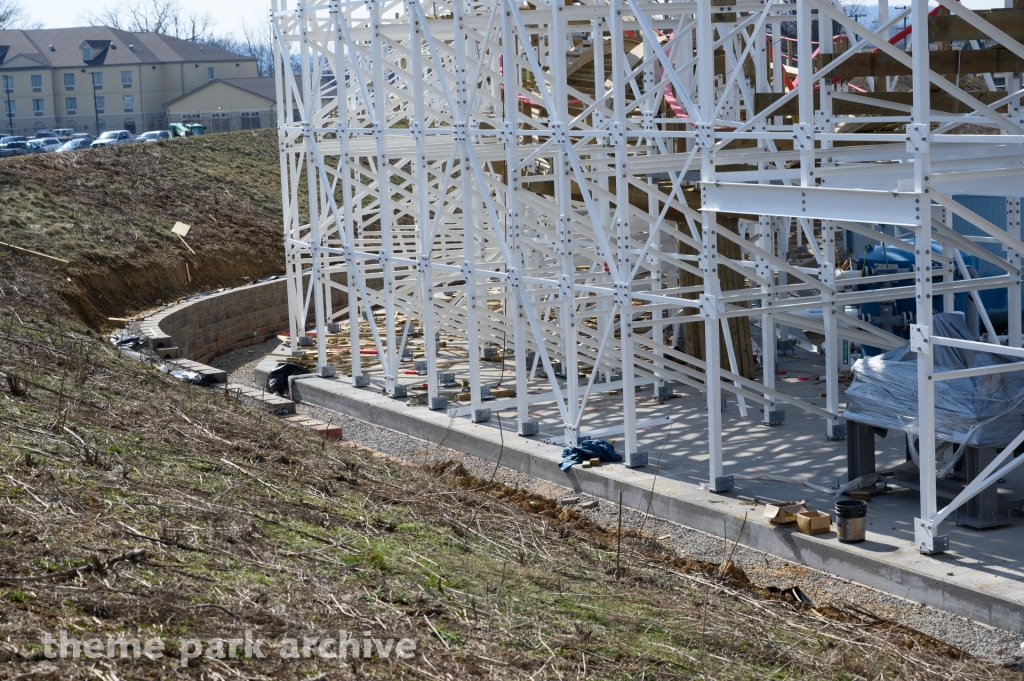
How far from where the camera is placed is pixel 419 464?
13.9 meters

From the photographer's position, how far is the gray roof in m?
80.4

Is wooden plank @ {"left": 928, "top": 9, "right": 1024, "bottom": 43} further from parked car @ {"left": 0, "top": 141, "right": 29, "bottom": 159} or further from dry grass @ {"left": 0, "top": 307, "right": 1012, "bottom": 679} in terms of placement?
parked car @ {"left": 0, "top": 141, "right": 29, "bottom": 159}

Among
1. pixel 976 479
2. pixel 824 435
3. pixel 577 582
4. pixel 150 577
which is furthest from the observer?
pixel 824 435

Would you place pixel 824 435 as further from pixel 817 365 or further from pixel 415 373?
pixel 415 373

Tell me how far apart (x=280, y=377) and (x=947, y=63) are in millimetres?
11267

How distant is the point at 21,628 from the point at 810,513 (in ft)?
21.3

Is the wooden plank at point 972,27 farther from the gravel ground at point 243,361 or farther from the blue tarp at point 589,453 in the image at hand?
the gravel ground at point 243,361

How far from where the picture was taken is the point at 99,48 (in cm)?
8144

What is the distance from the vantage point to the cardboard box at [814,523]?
10.1m

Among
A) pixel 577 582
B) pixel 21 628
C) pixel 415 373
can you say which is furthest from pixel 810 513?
pixel 415 373

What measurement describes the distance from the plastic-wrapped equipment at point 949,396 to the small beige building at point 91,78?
238ft

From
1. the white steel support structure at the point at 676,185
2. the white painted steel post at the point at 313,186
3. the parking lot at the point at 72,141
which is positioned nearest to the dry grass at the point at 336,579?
the white steel support structure at the point at 676,185

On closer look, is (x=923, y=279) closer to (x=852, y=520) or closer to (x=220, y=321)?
(x=852, y=520)

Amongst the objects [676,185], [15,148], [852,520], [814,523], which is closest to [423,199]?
[676,185]
